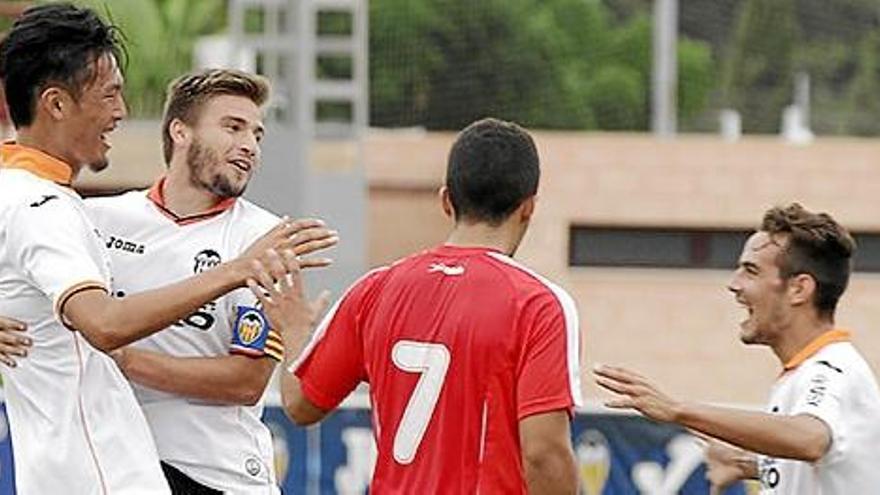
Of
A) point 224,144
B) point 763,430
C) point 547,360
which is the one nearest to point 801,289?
point 763,430

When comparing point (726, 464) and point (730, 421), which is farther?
point (726, 464)

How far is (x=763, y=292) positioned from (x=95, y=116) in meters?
2.09

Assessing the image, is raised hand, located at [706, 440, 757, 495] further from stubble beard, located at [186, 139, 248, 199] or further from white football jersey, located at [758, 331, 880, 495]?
stubble beard, located at [186, 139, 248, 199]

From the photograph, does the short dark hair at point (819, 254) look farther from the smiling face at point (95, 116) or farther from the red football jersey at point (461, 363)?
the smiling face at point (95, 116)

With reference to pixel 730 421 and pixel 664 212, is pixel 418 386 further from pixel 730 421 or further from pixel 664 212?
pixel 664 212

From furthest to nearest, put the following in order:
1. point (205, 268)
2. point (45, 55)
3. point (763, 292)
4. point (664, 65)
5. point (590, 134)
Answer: point (590, 134), point (664, 65), point (763, 292), point (205, 268), point (45, 55)

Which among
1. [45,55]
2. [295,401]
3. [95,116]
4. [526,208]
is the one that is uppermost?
[45,55]

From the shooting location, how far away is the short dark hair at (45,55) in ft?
19.4

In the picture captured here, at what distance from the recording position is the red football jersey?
5.85m

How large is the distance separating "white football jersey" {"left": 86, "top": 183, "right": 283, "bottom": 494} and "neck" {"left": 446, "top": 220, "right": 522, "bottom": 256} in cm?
76

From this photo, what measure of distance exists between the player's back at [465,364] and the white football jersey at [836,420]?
1022 millimetres

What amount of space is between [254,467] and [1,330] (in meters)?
1.12

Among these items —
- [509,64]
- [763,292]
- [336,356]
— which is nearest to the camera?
[336,356]

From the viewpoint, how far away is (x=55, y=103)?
5.94 m
